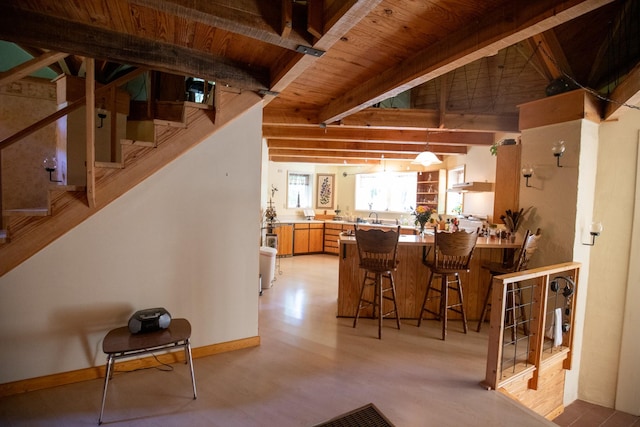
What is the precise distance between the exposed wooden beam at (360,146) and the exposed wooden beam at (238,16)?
3.61 meters

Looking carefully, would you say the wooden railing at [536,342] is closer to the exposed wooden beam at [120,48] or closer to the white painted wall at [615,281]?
the white painted wall at [615,281]

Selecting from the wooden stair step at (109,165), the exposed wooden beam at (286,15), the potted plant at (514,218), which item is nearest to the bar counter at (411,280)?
the potted plant at (514,218)

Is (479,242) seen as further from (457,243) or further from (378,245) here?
(378,245)

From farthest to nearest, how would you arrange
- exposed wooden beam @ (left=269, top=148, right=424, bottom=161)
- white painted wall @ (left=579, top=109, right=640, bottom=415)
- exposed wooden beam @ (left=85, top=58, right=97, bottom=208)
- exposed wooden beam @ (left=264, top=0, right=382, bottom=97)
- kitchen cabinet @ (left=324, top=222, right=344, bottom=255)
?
kitchen cabinet @ (left=324, top=222, right=344, bottom=255), exposed wooden beam @ (left=269, top=148, right=424, bottom=161), white painted wall @ (left=579, top=109, right=640, bottom=415), exposed wooden beam @ (left=85, top=58, right=97, bottom=208), exposed wooden beam @ (left=264, top=0, right=382, bottom=97)

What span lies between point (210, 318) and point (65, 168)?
2192 millimetres

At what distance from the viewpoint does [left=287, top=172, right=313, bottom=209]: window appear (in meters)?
8.09

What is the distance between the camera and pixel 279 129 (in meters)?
Answer: 4.54

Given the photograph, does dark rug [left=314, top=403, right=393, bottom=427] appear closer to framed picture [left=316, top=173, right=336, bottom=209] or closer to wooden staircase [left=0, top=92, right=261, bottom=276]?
wooden staircase [left=0, top=92, right=261, bottom=276]

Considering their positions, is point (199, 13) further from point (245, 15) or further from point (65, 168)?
point (65, 168)

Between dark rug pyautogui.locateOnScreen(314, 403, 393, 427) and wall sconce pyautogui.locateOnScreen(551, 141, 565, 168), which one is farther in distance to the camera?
wall sconce pyautogui.locateOnScreen(551, 141, 565, 168)

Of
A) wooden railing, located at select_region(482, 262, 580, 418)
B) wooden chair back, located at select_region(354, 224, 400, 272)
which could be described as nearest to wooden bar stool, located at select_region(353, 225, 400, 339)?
wooden chair back, located at select_region(354, 224, 400, 272)

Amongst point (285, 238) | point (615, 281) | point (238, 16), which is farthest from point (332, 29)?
point (285, 238)

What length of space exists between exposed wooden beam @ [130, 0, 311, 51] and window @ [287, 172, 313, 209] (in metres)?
6.29

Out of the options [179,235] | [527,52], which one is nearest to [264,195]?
[179,235]
